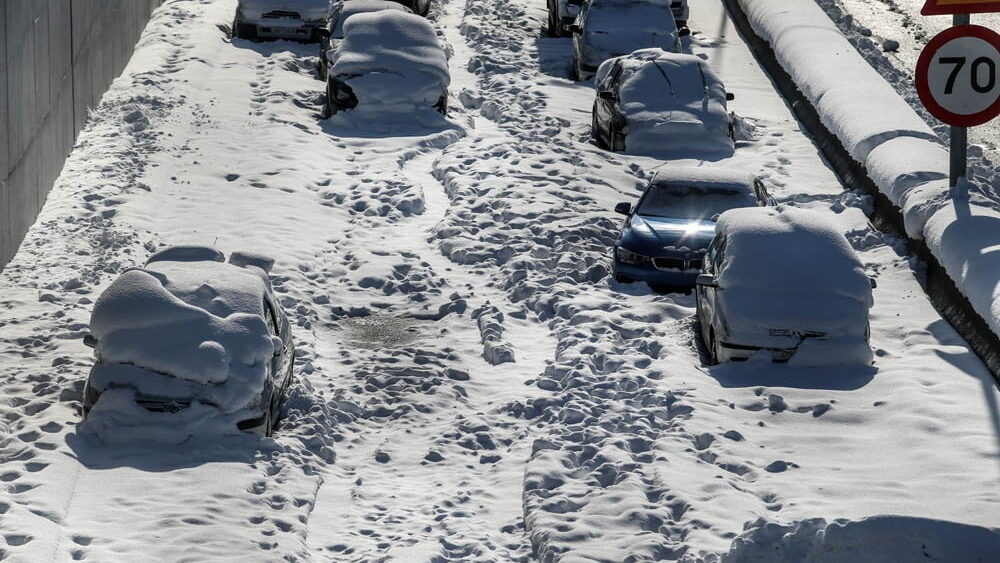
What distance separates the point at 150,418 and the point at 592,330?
5.01 meters

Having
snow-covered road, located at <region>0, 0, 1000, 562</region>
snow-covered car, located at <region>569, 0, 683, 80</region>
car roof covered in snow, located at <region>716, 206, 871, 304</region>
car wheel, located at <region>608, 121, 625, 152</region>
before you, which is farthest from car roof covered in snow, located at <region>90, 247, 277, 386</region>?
snow-covered car, located at <region>569, 0, 683, 80</region>

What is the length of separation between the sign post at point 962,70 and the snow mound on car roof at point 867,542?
6.18m

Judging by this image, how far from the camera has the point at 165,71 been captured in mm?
26266

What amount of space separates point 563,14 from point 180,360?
738 inches

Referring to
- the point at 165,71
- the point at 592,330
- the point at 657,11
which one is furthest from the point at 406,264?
the point at 657,11

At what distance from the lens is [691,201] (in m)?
18.2

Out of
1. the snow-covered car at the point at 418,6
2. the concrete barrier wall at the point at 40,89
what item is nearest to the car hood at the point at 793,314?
the concrete barrier wall at the point at 40,89

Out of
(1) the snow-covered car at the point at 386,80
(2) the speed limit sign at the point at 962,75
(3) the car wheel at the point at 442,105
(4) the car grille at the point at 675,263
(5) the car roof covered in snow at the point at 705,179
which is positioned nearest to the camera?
(2) the speed limit sign at the point at 962,75

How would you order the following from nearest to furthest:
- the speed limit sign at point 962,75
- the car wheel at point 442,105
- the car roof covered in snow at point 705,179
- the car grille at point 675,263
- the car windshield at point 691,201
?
1. the speed limit sign at point 962,75
2. the car grille at point 675,263
3. the car windshield at point 691,201
4. the car roof covered in snow at point 705,179
5. the car wheel at point 442,105

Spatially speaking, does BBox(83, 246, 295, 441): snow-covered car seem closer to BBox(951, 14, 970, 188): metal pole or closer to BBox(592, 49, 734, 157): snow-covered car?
BBox(951, 14, 970, 188): metal pole

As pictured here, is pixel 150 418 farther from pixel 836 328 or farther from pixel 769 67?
pixel 769 67

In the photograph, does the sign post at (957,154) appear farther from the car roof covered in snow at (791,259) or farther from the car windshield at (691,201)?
the car roof covered in snow at (791,259)

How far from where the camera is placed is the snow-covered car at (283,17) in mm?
28875

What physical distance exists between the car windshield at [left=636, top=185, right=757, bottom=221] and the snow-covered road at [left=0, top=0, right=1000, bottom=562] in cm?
97
